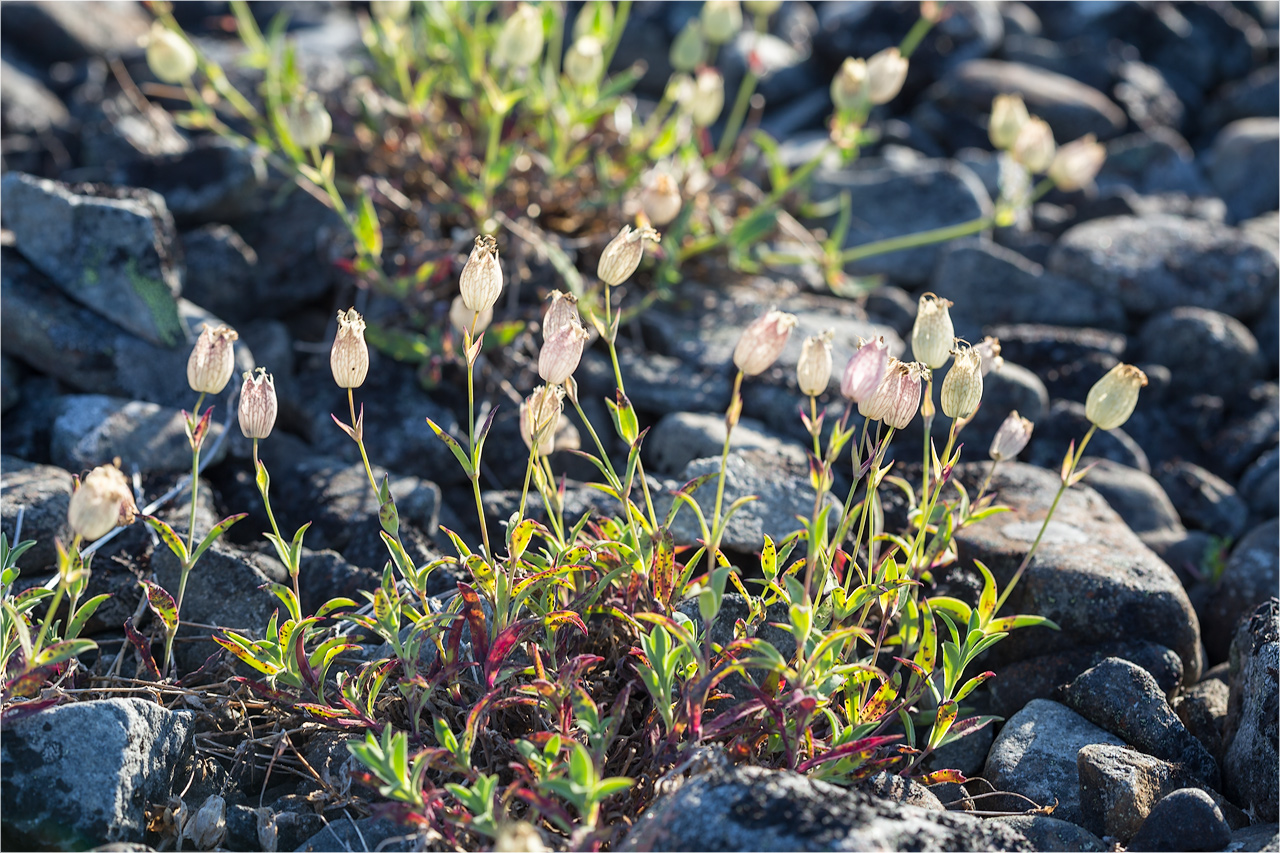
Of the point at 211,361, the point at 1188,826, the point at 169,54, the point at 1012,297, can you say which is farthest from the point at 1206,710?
the point at 169,54

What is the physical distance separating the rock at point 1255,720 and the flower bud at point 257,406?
236cm

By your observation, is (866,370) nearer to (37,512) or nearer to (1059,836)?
(1059,836)

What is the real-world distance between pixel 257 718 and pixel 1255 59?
738cm

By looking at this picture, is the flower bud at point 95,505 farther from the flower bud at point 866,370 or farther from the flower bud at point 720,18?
the flower bud at point 720,18

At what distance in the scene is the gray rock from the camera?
235 inches

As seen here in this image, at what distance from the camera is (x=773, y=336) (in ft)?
7.45

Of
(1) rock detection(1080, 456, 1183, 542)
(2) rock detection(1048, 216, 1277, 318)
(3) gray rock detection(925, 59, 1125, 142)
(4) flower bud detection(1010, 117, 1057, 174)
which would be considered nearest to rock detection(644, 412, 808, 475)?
(1) rock detection(1080, 456, 1183, 542)

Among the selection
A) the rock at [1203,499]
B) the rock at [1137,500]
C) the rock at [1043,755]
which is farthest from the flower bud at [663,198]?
the rock at [1203,499]

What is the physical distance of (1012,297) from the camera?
463cm

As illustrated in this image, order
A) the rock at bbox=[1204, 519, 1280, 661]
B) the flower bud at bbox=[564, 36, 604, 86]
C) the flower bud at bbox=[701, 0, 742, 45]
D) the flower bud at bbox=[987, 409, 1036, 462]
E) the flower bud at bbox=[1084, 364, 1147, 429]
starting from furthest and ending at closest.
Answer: the flower bud at bbox=[701, 0, 742, 45]
the flower bud at bbox=[564, 36, 604, 86]
the rock at bbox=[1204, 519, 1280, 661]
the flower bud at bbox=[987, 409, 1036, 462]
the flower bud at bbox=[1084, 364, 1147, 429]

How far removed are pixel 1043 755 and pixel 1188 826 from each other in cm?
41

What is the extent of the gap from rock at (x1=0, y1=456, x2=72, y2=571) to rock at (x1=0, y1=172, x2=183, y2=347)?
791 millimetres

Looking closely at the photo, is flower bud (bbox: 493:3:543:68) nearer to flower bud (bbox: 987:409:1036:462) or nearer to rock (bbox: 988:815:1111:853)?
flower bud (bbox: 987:409:1036:462)

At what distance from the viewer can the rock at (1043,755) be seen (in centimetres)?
254
